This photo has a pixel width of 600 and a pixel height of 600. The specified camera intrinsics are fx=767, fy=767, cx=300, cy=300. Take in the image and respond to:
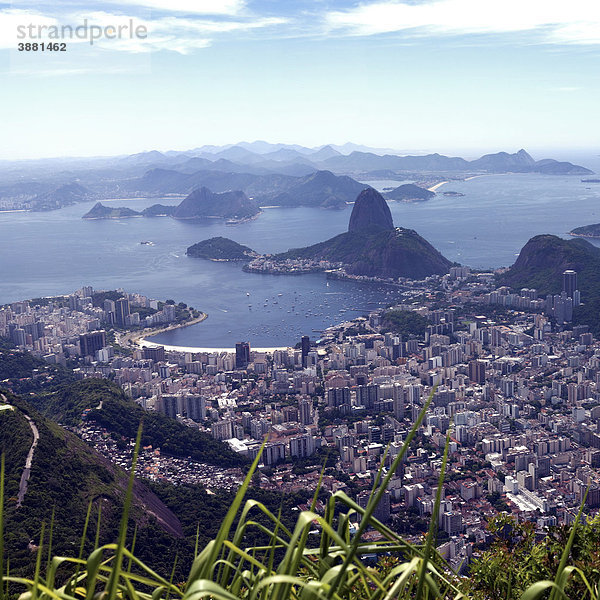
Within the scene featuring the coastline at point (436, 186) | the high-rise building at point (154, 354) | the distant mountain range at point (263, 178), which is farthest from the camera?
the coastline at point (436, 186)

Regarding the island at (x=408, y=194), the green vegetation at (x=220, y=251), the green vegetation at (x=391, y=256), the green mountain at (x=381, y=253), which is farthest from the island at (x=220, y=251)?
the island at (x=408, y=194)

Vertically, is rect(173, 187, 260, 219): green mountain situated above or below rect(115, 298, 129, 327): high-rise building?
above

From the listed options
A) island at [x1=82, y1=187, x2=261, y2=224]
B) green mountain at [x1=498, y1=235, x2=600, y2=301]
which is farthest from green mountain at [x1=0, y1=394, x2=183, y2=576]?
island at [x1=82, y1=187, x2=261, y2=224]

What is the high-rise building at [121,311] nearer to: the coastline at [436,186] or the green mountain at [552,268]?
the green mountain at [552,268]

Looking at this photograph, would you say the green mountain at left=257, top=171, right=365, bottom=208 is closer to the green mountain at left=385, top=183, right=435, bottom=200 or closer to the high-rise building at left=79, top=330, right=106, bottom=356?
the green mountain at left=385, top=183, right=435, bottom=200

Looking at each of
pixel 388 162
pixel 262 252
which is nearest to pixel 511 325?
pixel 262 252

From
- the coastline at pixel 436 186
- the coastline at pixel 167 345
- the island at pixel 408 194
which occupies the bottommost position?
the coastline at pixel 167 345
